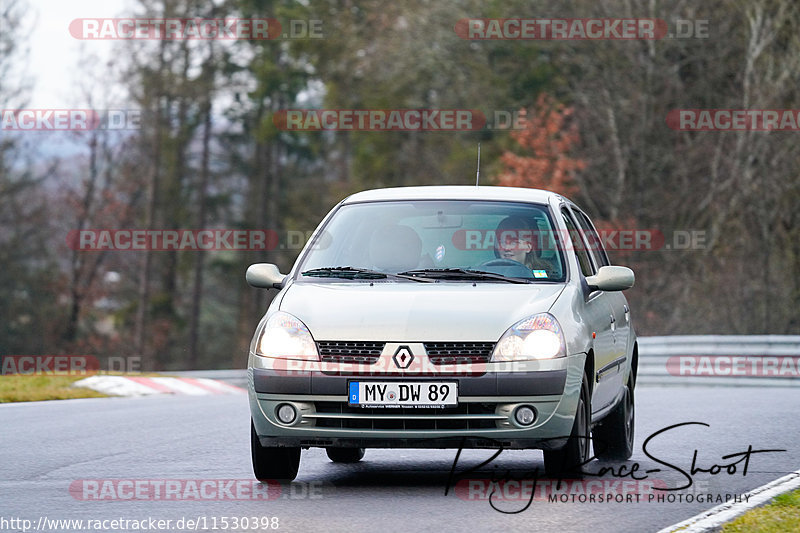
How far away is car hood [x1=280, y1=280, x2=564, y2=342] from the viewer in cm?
781

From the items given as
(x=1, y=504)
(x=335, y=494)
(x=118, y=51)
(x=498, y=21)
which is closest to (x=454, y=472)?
(x=335, y=494)

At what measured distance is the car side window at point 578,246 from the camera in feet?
31.1

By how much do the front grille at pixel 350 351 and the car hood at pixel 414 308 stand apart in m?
0.03

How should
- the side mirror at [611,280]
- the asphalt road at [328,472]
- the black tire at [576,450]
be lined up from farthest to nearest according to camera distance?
the side mirror at [611,280]
the black tire at [576,450]
the asphalt road at [328,472]

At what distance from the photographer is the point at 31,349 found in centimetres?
5606

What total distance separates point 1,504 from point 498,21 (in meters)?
36.1

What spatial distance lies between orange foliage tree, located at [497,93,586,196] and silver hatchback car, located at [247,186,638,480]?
100ft
